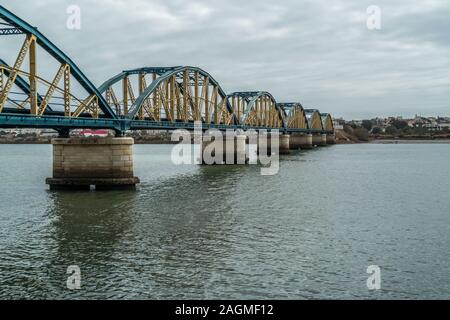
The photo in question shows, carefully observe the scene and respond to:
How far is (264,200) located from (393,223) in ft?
43.9

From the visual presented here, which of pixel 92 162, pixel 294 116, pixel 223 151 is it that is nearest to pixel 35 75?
pixel 92 162

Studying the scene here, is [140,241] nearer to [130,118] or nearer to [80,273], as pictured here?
[80,273]

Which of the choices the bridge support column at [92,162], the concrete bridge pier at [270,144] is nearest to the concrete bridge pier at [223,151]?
the concrete bridge pier at [270,144]

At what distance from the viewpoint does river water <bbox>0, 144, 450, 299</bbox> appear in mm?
17625

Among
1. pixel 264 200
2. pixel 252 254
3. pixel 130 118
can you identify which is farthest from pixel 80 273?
pixel 130 118

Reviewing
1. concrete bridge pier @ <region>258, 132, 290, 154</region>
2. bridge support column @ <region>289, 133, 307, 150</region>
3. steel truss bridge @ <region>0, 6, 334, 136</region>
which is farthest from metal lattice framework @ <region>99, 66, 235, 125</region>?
bridge support column @ <region>289, 133, 307, 150</region>

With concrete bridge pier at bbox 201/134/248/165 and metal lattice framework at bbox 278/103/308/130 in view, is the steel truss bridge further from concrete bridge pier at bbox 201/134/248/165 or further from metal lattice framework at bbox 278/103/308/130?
metal lattice framework at bbox 278/103/308/130

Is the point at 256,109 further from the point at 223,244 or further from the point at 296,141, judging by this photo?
the point at 223,244

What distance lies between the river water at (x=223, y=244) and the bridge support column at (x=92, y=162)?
7.22 feet

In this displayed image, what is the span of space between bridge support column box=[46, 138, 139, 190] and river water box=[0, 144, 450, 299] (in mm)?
2202

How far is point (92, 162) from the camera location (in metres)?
44.4

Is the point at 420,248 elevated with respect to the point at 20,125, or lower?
lower

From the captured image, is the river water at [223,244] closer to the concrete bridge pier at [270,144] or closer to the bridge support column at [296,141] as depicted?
the concrete bridge pier at [270,144]

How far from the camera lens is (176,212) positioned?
3428cm
